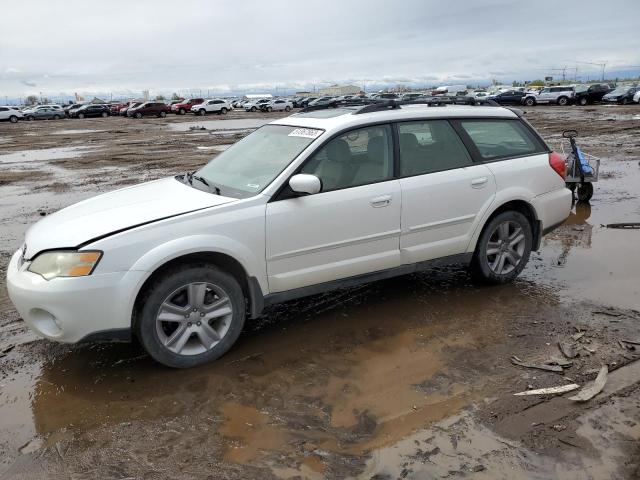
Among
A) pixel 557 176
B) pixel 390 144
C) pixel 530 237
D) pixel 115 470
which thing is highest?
pixel 390 144

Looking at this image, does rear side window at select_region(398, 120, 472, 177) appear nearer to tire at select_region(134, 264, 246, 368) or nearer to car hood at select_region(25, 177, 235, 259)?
car hood at select_region(25, 177, 235, 259)

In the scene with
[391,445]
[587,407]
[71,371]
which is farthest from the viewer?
[71,371]

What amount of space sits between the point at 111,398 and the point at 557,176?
4486 millimetres

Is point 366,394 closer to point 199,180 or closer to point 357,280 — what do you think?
point 357,280

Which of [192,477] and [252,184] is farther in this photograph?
[252,184]

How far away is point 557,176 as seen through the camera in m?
5.46

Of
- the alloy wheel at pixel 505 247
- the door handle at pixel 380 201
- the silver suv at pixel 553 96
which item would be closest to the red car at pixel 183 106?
the silver suv at pixel 553 96

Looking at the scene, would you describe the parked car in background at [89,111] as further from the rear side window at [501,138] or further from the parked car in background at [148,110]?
the rear side window at [501,138]

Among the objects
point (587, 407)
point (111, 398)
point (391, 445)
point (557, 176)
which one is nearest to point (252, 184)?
point (111, 398)

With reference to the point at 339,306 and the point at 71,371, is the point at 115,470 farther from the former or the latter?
the point at 339,306

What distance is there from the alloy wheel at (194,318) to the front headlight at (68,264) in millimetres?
532

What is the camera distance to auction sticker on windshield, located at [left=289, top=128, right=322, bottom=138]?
4.46 metres

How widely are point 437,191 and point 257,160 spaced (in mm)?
1555

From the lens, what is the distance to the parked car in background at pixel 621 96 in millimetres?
42781
